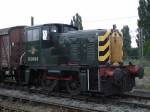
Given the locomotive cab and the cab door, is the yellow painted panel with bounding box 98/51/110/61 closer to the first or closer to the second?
the locomotive cab

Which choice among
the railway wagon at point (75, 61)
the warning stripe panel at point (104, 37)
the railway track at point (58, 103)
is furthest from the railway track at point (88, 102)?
the warning stripe panel at point (104, 37)

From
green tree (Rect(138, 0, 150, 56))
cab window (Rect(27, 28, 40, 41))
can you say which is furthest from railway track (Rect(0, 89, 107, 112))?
green tree (Rect(138, 0, 150, 56))

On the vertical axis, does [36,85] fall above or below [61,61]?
below

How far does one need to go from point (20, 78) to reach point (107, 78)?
6074 millimetres

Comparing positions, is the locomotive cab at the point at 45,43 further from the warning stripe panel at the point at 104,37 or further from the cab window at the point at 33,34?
the warning stripe panel at the point at 104,37

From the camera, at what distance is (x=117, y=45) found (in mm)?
13109

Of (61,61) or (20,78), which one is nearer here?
(61,61)

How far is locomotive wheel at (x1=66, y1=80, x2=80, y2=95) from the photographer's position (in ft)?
43.4

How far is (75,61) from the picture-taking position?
1339 cm

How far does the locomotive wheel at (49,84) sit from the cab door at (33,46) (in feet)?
3.27

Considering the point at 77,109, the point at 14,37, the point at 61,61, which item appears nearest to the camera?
the point at 77,109

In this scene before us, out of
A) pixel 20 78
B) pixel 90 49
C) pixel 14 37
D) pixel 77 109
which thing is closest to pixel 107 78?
pixel 90 49

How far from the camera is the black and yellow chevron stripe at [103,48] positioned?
12383mm

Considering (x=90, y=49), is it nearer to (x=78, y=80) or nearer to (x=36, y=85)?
(x=78, y=80)
